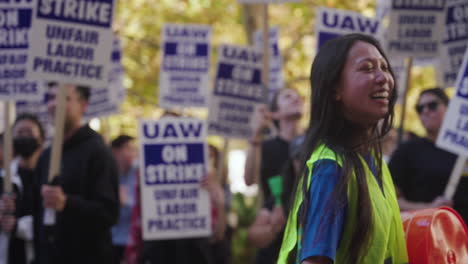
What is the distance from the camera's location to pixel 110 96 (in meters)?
10.8

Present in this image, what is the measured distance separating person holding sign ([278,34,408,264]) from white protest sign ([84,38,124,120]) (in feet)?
25.2

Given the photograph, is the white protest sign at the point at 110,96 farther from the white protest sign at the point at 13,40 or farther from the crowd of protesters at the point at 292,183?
the white protest sign at the point at 13,40

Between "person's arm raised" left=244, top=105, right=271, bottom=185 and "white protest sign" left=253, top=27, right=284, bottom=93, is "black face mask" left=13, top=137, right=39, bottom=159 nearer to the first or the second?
"person's arm raised" left=244, top=105, right=271, bottom=185

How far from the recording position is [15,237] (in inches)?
307

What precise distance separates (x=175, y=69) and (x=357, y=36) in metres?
7.58

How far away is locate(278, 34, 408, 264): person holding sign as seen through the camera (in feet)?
9.31

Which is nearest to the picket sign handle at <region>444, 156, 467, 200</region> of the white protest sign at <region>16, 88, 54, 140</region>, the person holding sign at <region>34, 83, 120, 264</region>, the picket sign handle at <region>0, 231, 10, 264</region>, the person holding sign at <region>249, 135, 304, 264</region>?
the person holding sign at <region>249, 135, 304, 264</region>

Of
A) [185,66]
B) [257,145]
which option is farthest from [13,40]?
[185,66]

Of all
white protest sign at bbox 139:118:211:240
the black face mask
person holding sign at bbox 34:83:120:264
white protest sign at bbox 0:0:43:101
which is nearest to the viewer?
person holding sign at bbox 34:83:120:264

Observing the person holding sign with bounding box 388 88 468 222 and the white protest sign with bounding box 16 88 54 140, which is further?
the white protest sign with bounding box 16 88 54 140

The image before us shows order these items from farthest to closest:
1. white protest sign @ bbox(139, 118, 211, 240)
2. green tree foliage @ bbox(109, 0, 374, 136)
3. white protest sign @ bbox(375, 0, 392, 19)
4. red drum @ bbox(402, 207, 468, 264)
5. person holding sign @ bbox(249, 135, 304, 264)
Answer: green tree foliage @ bbox(109, 0, 374, 136) < white protest sign @ bbox(375, 0, 392, 19) < white protest sign @ bbox(139, 118, 211, 240) < person holding sign @ bbox(249, 135, 304, 264) < red drum @ bbox(402, 207, 468, 264)

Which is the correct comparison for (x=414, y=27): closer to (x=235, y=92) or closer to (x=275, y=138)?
(x=275, y=138)

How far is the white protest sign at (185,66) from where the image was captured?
10555 mm

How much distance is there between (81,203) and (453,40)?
12.0 ft
